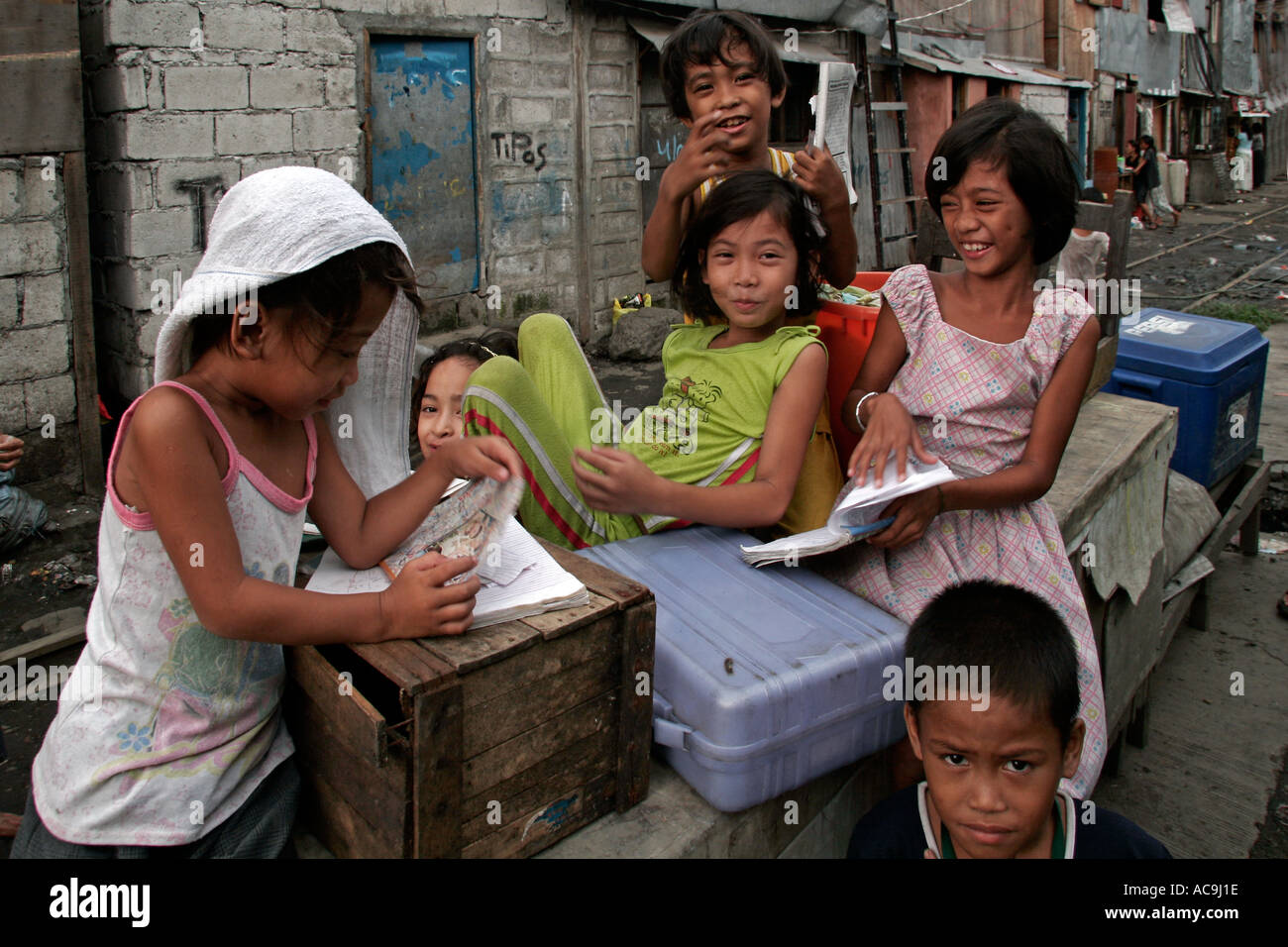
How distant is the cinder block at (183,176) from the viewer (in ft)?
17.9

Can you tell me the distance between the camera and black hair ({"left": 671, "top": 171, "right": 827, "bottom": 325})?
233 cm

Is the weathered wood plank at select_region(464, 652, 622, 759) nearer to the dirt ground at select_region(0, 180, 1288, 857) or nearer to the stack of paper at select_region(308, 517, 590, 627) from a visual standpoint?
the stack of paper at select_region(308, 517, 590, 627)

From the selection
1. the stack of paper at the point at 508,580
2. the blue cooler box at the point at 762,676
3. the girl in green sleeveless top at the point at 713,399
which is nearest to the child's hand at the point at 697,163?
the girl in green sleeveless top at the point at 713,399

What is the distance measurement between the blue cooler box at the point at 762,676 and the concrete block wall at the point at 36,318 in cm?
431

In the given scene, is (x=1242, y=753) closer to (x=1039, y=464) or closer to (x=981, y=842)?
(x=1039, y=464)

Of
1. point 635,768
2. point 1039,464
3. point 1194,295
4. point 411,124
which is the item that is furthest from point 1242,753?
point 1194,295

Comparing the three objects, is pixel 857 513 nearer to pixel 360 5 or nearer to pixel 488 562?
pixel 488 562

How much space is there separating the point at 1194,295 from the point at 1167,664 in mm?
9556

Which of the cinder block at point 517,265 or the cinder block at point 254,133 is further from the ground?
the cinder block at point 254,133

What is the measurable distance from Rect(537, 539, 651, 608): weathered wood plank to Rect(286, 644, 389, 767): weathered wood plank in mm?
426

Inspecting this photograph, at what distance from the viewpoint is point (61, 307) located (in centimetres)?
523

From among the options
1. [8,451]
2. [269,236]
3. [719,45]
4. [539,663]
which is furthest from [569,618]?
[8,451]

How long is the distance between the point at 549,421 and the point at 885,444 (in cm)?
80

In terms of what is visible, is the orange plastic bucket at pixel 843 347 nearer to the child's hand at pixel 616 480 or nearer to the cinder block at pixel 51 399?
the child's hand at pixel 616 480
